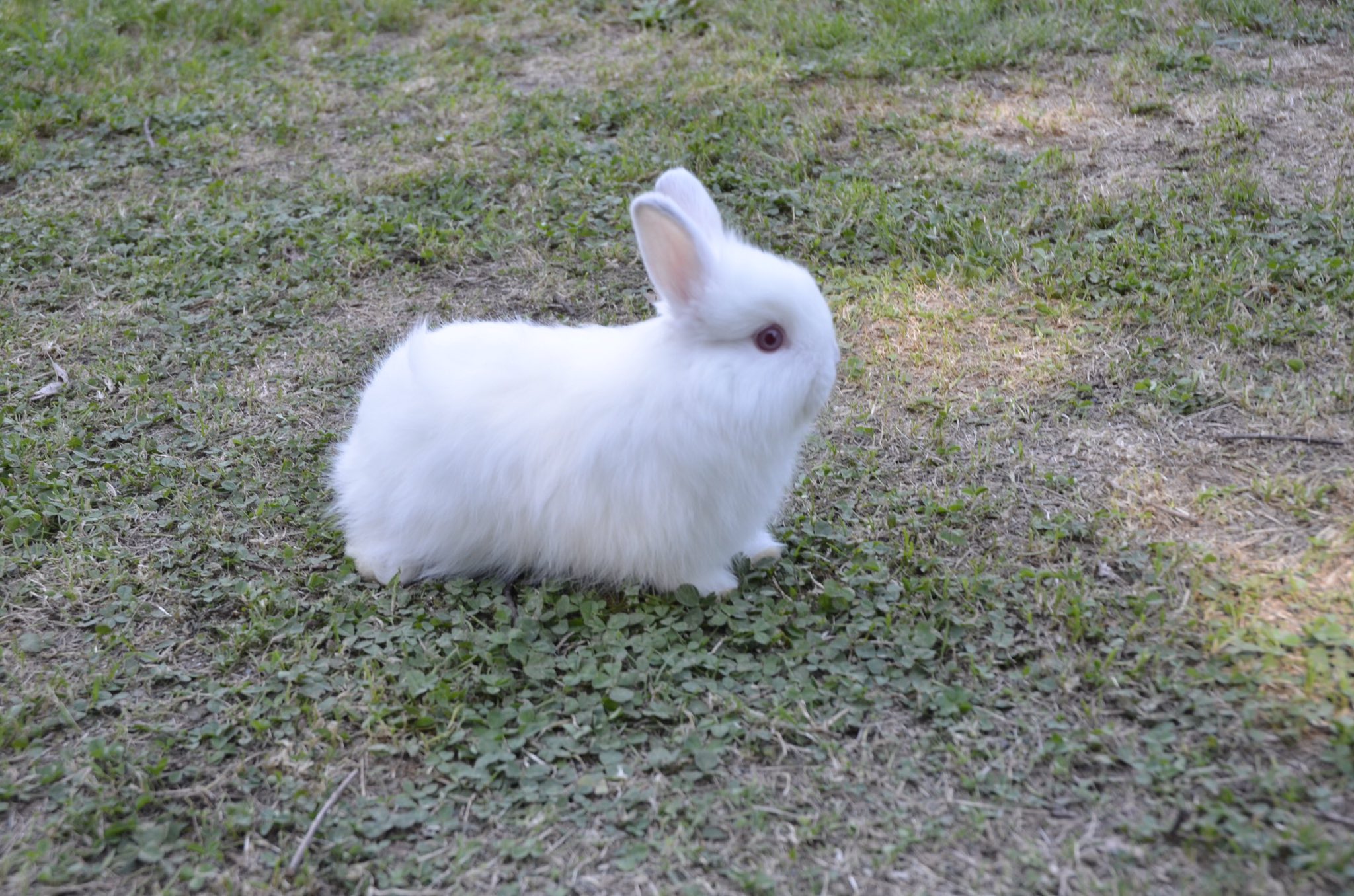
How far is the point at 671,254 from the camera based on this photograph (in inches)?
112

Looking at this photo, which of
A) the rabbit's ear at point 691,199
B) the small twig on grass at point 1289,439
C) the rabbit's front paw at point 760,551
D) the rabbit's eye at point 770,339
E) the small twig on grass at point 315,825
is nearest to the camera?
the small twig on grass at point 315,825

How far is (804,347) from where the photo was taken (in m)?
2.88

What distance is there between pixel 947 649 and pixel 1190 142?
3092 mm

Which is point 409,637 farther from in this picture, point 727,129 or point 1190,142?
point 1190,142

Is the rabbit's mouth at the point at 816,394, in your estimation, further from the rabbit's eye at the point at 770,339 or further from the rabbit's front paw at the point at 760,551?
the rabbit's front paw at the point at 760,551

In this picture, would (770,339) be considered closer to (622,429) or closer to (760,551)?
(622,429)

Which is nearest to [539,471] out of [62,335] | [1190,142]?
[62,335]

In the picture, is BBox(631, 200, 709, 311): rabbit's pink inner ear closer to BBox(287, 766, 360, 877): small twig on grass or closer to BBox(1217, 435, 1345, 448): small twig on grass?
BBox(287, 766, 360, 877): small twig on grass

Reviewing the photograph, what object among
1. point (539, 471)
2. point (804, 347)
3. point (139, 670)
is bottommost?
point (139, 670)

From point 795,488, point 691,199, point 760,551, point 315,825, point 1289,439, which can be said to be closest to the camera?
point 315,825

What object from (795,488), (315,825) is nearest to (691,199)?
(795,488)

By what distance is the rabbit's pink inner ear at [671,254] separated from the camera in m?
2.77

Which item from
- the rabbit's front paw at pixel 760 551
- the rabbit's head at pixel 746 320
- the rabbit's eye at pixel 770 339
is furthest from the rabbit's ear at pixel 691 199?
the rabbit's front paw at pixel 760 551

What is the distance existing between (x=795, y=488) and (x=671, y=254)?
101cm
